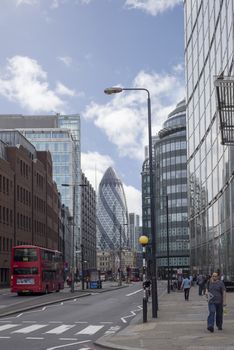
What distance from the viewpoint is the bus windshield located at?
160ft

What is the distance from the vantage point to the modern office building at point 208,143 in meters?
45.3

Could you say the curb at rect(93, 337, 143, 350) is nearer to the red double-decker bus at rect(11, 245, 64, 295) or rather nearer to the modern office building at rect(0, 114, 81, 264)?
the red double-decker bus at rect(11, 245, 64, 295)

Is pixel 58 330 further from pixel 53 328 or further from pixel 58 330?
pixel 53 328

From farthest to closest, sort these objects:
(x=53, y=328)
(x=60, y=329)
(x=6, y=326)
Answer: (x=6, y=326) < (x=53, y=328) < (x=60, y=329)

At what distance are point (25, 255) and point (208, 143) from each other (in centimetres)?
2045

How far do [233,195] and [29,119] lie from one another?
496 feet

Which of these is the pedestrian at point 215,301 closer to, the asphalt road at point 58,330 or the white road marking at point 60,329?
the asphalt road at point 58,330

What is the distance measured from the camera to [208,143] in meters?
57.7

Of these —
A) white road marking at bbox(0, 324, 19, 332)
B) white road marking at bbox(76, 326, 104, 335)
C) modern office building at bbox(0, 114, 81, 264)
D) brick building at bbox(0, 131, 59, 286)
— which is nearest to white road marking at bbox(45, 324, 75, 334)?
white road marking at bbox(76, 326, 104, 335)

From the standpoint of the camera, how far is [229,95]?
22.7m

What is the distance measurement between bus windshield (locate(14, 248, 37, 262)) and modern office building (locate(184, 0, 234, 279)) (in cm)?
1505

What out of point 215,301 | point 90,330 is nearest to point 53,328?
point 90,330

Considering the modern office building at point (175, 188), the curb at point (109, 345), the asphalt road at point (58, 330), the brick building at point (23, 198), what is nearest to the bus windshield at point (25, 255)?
the asphalt road at point (58, 330)

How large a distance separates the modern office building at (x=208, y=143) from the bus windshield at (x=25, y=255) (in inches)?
593
